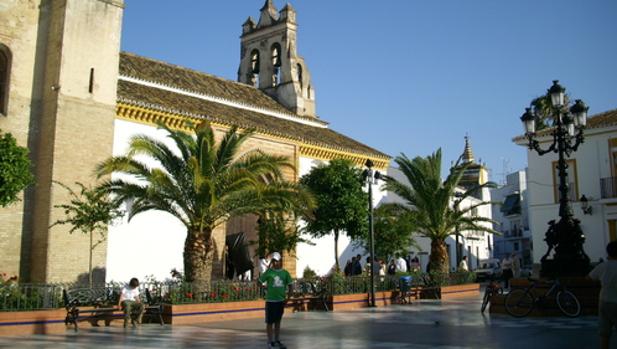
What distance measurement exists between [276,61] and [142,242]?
1673 cm

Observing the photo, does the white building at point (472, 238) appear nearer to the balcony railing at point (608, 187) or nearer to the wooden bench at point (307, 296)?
the balcony railing at point (608, 187)

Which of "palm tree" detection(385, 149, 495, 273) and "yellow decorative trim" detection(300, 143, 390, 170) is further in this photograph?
"yellow decorative trim" detection(300, 143, 390, 170)

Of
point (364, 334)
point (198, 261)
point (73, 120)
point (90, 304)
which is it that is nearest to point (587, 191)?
point (198, 261)

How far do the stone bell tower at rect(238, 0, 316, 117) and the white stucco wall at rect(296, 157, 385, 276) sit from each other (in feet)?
19.7

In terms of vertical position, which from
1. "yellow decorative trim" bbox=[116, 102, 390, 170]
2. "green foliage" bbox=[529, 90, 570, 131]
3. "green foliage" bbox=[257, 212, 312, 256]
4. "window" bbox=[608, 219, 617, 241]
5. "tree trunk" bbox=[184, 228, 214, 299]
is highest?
"green foliage" bbox=[529, 90, 570, 131]

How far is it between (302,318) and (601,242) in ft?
57.5

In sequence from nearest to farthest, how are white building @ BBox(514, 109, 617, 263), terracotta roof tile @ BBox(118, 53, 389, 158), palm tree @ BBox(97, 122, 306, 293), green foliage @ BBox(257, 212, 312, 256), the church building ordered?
palm tree @ BBox(97, 122, 306, 293) < the church building < green foliage @ BBox(257, 212, 312, 256) < terracotta roof tile @ BBox(118, 53, 389, 158) < white building @ BBox(514, 109, 617, 263)

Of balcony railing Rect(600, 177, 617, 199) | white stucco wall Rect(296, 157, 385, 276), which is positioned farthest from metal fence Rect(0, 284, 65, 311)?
balcony railing Rect(600, 177, 617, 199)

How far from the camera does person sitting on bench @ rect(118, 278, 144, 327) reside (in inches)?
528

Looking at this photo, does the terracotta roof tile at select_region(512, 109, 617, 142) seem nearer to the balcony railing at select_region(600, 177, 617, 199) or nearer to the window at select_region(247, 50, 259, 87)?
the balcony railing at select_region(600, 177, 617, 199)

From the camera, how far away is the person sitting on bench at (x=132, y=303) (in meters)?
13.4

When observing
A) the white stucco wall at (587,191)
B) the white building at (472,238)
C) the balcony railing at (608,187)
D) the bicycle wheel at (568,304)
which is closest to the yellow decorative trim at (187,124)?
the white stucco wall at (587,191)

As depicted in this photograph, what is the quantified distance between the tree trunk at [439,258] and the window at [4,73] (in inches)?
594

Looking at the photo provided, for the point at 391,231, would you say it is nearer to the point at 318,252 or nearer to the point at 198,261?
the point at 318,252
